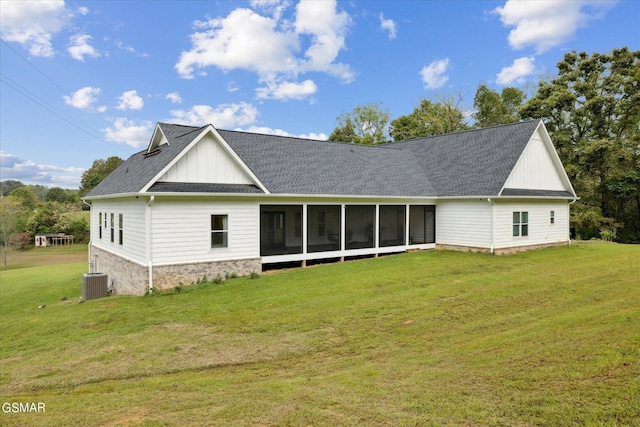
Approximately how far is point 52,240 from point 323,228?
5019cm

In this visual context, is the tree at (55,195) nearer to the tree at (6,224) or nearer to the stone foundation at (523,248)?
the tree at (6,224)

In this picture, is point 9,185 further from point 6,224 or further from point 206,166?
point 206,166

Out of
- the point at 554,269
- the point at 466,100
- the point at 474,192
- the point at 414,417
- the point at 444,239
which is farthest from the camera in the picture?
the point at 466,100

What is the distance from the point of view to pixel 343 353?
23.2ft

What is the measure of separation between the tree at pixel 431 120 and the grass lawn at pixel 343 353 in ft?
114

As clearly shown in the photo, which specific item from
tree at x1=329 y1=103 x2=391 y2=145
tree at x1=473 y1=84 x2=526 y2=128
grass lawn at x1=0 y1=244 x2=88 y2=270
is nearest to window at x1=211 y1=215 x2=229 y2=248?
grass lawn at x1=0 y1=244 x2=88 y2=270

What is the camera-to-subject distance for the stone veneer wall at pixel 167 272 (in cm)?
1320

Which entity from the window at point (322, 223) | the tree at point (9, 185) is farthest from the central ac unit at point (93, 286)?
the tree at point (9, 185)

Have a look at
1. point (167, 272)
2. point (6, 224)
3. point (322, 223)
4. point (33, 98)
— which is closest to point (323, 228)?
point (322, 223)

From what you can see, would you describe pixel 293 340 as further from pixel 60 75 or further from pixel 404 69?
pixel 404 69

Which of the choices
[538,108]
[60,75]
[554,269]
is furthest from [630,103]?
[60,75]

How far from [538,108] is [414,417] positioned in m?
36.0

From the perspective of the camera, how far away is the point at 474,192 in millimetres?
19266

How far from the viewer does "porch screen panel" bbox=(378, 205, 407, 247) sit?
19828mm
